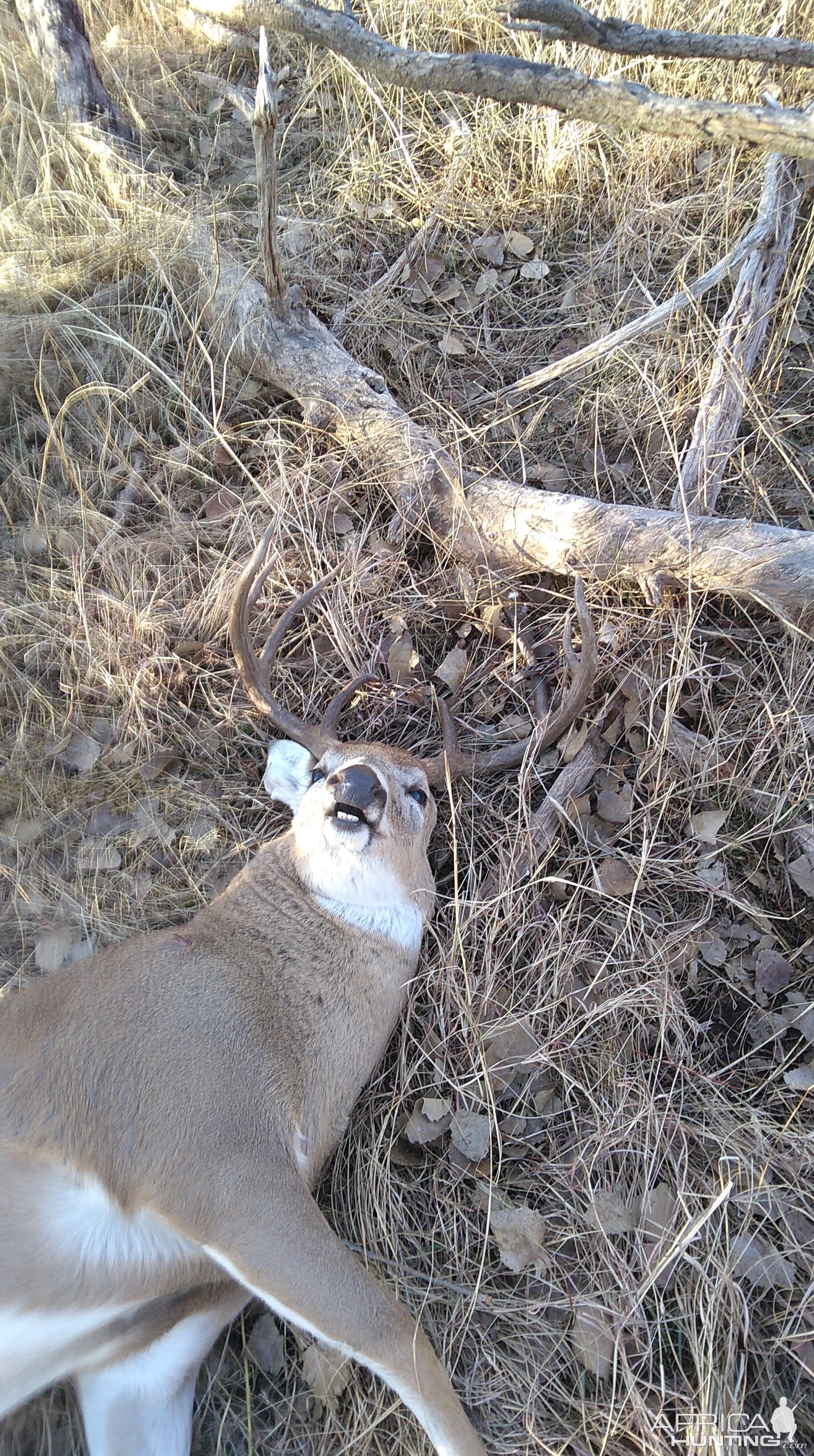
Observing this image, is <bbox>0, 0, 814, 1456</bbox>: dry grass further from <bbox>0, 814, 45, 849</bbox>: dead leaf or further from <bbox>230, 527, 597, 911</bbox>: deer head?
<bbox>230, 527, 597, 911</bbox>: deer head

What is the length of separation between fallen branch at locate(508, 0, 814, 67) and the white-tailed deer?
5.70 feet

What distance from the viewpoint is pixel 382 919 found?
3.30 metres

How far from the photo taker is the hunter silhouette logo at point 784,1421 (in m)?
2.63

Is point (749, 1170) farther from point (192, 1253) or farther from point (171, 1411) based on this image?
point (171, 1411)

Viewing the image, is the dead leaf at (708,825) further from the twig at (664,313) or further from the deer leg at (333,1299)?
the twig at (664,313)

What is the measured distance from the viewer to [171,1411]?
296 cm

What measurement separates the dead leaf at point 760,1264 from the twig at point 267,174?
418 centimetres

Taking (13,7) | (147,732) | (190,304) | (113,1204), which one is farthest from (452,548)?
(13,7)

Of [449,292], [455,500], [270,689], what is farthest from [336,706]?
[449,292]

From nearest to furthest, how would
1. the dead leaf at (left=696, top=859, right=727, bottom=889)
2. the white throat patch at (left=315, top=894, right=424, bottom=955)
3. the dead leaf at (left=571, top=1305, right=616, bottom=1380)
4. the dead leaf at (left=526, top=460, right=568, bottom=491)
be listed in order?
1. the dead leaf at (left=571, top=1305, right=616, bottom=1380)
2. the white throat patch at (left=315, top=894, right=424, bottom=955)
3. the dead leaf at (left=696, top=859, right=727, bottom=889)
4. the dead leaf at (left=526, top=460, right=568, bottom=491)

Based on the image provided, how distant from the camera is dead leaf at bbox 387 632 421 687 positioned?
3.96 metres

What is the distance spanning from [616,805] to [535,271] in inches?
115

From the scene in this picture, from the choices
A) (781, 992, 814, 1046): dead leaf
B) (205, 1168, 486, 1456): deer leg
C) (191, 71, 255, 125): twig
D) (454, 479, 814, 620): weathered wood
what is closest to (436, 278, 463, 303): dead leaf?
(454, 479, 814, 620): weathered wood

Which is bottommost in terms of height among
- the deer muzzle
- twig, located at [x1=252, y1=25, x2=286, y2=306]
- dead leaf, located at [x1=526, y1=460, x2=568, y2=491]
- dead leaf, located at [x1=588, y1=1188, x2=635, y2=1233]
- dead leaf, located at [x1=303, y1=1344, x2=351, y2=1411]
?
dead leaf, located at [x1=303, y1=1344, x2=351, y2=1411]
